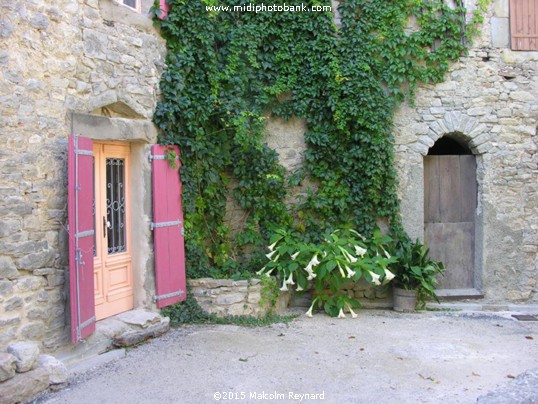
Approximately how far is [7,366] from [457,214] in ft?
20.4

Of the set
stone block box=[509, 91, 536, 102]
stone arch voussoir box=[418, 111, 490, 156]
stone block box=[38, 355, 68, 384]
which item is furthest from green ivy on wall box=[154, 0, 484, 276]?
stone block box=[38, 355, 68, 384]

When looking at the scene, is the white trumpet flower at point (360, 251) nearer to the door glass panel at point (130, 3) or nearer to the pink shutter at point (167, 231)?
the pink shutter at point (167, 231)

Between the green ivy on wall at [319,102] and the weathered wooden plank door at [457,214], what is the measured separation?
Answer: 77cm

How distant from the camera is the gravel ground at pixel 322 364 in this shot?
4.36 m

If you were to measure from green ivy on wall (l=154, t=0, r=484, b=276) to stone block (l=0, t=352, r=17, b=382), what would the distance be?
117 inches

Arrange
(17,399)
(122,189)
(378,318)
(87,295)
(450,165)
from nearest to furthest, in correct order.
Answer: (17,399) < (87,295) < (122,189) < (378,318) < (450,165)

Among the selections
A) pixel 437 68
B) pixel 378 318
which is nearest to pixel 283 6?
pixel 437 68

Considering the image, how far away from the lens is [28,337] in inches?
180

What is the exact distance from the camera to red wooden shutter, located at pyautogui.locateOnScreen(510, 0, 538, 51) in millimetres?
7551

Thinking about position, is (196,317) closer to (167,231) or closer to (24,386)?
(167,231)

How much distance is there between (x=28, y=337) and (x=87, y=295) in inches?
25.2

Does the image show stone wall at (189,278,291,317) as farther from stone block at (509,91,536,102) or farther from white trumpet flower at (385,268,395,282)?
stone block at (509,91,536,102)

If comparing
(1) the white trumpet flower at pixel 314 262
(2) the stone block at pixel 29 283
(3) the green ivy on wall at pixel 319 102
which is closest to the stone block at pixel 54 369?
(2) the stone block at pixel 29 283

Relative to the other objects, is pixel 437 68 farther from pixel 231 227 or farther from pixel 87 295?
pixel 87 295
